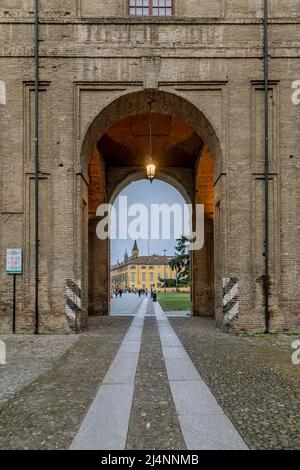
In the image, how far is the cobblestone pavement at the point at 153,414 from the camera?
3.64 metres

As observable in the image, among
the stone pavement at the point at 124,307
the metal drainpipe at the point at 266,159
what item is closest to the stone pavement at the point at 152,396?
the metal drainpipe at the point at 266,159

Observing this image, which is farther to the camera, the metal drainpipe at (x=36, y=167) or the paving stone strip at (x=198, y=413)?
the metal drainpipe at (x=36, y=167)

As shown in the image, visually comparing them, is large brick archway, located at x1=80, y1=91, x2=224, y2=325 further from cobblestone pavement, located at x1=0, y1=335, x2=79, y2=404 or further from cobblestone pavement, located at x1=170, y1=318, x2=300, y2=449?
cobblestone pavement, located at x1=0, y1=335, x2=79, y2=404

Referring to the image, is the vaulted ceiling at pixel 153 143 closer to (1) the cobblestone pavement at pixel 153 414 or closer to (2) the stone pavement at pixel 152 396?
(2) the stone pavement at pixel 152 396

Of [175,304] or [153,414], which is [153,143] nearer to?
[153,414]

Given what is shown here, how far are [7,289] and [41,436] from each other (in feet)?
25.4

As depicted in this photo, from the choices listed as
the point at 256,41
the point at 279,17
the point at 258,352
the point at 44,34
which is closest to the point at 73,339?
the point at 258,352

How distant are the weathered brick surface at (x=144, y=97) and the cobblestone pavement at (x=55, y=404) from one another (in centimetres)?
419

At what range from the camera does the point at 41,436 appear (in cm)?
380

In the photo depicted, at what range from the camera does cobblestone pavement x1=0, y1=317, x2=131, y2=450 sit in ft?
12.3

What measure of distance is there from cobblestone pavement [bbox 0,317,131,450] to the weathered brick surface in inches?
165

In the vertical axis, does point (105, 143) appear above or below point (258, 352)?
above

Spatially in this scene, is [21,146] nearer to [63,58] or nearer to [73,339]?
[63,58]

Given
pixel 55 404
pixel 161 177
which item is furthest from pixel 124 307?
pixel 55 404
